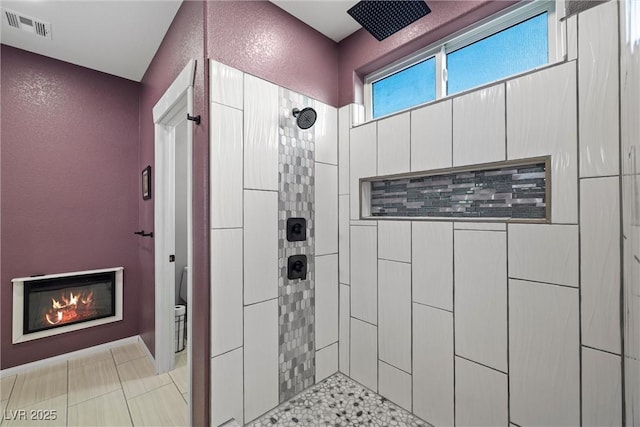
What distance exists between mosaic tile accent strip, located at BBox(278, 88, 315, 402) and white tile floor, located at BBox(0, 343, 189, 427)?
767 millimetres

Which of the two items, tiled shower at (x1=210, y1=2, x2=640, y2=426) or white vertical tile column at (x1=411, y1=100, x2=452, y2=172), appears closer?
tiled shower at (x1=210, y1=2, x2=640, y2=426)

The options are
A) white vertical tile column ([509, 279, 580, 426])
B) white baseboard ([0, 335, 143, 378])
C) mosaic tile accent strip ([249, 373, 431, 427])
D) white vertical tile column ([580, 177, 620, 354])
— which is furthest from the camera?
white baseboard ([0, 335, 143, 378])

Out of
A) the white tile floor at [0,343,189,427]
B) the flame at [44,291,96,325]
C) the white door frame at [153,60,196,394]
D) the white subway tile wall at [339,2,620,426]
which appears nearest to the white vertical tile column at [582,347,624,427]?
the white subway tile wall at [339,2,620,426]

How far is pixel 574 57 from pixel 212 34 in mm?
1607

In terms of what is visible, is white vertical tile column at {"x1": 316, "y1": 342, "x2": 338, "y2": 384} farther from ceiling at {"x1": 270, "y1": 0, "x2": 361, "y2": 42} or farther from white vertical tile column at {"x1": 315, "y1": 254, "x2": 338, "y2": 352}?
ceiling at {"x1": 270, "y1": 0, "x2": 361, "y2": 42}

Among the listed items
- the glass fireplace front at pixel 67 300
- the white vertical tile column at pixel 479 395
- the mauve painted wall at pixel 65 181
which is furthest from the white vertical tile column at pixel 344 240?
the glass fireplace front at pixel 67 300

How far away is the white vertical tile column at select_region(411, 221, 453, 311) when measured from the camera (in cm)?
144

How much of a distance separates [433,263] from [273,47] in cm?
157

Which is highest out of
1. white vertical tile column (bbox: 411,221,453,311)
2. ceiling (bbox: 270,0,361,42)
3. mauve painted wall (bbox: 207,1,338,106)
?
ceiling (bbox: 270,0,361,42)

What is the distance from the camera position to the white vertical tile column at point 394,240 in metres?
1.61

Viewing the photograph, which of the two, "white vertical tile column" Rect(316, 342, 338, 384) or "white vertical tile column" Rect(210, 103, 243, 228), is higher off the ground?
"white vertical tile column" Rect(210, 103, 243, 228)

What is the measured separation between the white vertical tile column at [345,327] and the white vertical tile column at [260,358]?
0.54m

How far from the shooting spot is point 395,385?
65.8 inches

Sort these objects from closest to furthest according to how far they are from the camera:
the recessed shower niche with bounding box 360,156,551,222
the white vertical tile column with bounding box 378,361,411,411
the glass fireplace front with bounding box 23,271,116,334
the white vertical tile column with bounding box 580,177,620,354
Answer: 1. the white vertical tile column with bounding box 580,177,620,354
2. the recessed shower niche with bounding box 360,156,551,222
3. the white vertical tile column with bounding box 378,361,411,411
4. the glass fireplace front with bounding box 23,271,116,334
